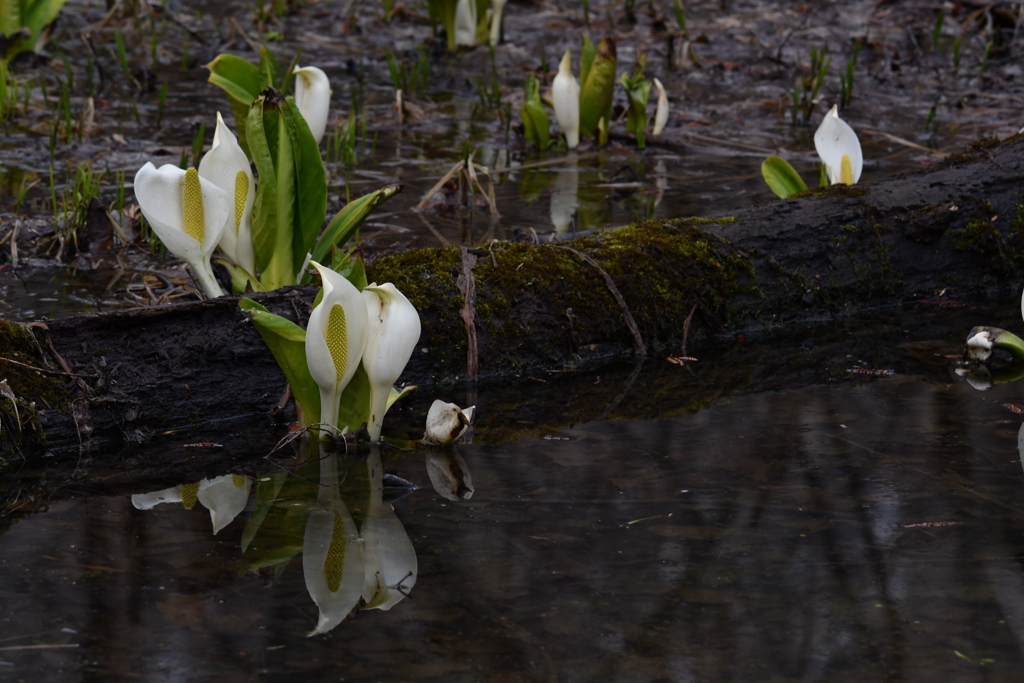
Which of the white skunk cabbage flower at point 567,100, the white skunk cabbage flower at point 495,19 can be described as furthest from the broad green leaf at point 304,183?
the white skunk cabbage flower at point 495,19

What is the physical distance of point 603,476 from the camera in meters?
2.46

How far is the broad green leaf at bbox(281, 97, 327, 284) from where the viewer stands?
284cm

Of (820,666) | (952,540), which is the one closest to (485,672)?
(820,666)

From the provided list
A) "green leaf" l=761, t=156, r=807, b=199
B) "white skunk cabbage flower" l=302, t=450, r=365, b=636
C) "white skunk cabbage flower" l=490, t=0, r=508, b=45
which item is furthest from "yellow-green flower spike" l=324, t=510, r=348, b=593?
"white skunk cabbage flower" l=490, t=0, r=508, b=45

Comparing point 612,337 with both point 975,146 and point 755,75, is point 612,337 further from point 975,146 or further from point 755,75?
point 755,75

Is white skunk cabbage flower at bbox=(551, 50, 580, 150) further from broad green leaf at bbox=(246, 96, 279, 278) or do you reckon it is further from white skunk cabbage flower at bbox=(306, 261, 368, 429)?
white skunk cabbage flower at bbox=(306, 261, 368, 429)

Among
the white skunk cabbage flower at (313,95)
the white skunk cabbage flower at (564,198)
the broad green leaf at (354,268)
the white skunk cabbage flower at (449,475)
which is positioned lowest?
the white skunk cabbage flower at (449,475)

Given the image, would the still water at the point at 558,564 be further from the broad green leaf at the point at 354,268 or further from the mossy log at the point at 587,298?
the broad green leaf at the point at 354,268

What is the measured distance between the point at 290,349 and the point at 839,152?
2361mm

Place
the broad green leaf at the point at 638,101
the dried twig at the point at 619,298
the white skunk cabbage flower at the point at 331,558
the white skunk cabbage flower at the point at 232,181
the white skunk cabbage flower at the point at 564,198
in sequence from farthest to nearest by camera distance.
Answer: the broad green leaf at the point at 638,101 < the white skunk cabbage flower at the point at 564,198 < the dried twig at the point at 619,298 < the white skunk cabbage flower at the point at 232,181 < the white skunk cabbage flower at the point at 331,558

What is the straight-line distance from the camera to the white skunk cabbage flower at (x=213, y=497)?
223 cm

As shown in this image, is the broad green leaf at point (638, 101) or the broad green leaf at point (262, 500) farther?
the broad green leaf at point (638, 101)

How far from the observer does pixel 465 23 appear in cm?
782

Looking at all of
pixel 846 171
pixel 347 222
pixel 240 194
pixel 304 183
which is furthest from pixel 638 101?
pixel 240 194
